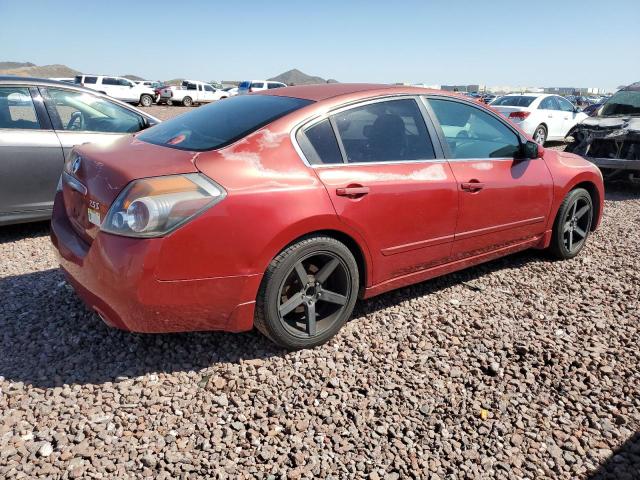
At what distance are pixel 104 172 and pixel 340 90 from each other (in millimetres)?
1585

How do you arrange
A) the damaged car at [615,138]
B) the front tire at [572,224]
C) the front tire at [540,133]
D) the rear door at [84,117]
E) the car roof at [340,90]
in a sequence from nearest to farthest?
the car roof at [340,90], the front tire at [572,224], the rear door at [84,117], the damaged car at [615,138], the front tire at [540,133]

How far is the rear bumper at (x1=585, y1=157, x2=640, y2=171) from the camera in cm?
732

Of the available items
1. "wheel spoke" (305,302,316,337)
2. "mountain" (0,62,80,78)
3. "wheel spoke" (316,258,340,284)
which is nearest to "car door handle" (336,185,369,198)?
"wheel spoke" (316,258,340,284)

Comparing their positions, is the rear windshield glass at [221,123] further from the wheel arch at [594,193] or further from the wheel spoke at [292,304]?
the wheel arch at [594,193]

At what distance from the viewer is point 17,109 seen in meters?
4.61

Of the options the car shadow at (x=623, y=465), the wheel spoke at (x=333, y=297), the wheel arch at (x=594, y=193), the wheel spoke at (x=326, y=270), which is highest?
the wheel arch at (x=594, y=193)

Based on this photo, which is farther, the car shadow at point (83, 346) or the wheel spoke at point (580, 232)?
the wheel spoke at point (580, 232)

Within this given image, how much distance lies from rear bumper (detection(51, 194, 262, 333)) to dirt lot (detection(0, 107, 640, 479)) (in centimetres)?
37

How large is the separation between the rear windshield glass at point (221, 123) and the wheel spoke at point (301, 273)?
31.6 inches

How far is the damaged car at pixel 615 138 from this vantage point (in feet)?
24.4

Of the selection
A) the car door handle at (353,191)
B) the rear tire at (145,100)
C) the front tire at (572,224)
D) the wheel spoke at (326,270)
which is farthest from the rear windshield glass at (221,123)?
the rear tire at (145,100)

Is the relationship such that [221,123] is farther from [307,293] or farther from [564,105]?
[564,105]

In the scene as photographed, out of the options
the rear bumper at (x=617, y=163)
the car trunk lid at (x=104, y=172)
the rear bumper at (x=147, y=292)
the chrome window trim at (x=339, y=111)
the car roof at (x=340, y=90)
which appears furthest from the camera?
the rear bumper at (x=617, y=163)

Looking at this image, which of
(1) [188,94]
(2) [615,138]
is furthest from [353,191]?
(1) [188,94]
